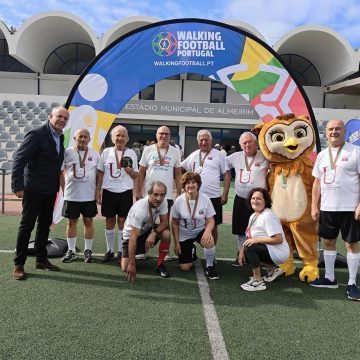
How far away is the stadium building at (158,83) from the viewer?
767 inches

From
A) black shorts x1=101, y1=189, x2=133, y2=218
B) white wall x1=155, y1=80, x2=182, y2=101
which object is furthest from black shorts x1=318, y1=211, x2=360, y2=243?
white wall x1=155, y1=80, x2=182, y2=101

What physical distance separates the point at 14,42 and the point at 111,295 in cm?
2144

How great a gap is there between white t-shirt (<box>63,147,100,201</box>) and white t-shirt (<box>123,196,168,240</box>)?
0.73 m

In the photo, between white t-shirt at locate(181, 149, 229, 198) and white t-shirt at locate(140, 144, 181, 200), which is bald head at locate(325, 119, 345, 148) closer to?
white t-shirt at locate(181, 149, 229, 198)

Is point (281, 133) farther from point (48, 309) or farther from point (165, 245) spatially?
point (48, 309)

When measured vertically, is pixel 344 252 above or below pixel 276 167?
below

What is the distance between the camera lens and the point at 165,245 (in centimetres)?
420

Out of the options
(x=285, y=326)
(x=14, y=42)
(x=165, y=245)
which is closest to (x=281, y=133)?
(x=165, y=245)

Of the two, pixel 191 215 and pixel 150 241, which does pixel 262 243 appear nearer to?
pixel 191 215

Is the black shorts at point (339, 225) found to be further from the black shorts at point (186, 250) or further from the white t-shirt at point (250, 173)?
the black shorts at point (186, 250)

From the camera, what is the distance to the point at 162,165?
180 inches

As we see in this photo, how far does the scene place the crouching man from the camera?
3.86m

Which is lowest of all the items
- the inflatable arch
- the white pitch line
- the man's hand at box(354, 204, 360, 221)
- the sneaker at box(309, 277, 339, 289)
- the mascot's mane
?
the white pitch line

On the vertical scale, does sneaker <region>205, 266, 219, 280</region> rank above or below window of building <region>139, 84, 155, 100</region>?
below
